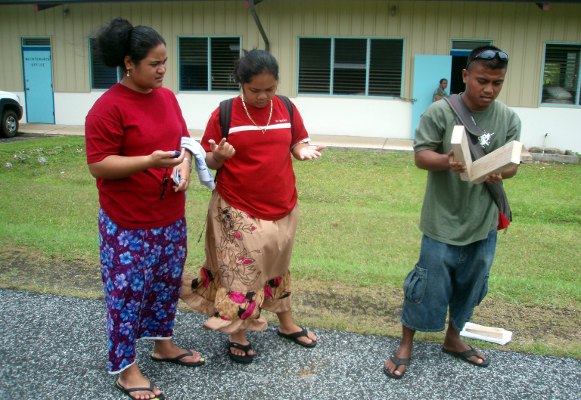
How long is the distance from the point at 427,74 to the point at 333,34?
2.56 metres

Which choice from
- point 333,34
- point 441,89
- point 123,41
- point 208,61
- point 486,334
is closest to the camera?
point 123,41

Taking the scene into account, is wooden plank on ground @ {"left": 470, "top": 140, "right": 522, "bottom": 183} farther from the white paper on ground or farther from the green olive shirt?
the white paper on ground

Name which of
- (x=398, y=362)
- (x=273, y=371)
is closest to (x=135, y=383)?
(x=273, y=371)

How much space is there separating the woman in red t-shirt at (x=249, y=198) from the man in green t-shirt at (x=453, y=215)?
2.21 ft

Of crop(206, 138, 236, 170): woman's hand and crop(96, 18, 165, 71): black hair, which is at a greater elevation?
crop(96, 18, 165, 71): black hair

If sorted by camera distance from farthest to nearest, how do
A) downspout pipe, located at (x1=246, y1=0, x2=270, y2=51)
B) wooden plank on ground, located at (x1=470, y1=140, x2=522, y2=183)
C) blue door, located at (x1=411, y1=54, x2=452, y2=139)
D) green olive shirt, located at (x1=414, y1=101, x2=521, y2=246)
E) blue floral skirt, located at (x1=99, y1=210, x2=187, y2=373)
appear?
1. blue door, located at (x1=411, y1=54, x2=452, y2=139)
2. downspout pipe, located at (x1=246, y1=0, x2=270, y2=51)
3. green olive shirt, located at (x1=414, y1=101, x2=521, y2=246)
4. blue floral skirt, located at (x1=99, y1=210, x2=187, y2=373)
5. wooden plank on ground, located at (x1=470, y1=140, x2=522, y2=183)

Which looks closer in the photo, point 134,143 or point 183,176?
point 134,143

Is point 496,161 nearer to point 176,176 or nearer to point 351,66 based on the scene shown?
point 176,176

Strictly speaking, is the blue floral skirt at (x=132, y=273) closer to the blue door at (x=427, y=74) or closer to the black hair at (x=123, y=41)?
the black hair at (x=123, y=41)

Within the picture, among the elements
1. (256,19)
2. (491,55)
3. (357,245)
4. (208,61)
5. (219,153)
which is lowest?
(357,245)

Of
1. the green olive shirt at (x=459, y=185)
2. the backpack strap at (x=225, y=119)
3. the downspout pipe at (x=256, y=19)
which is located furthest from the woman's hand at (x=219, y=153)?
the downspout pipe at (x=256, y=19)

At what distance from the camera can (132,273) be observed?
2918mm

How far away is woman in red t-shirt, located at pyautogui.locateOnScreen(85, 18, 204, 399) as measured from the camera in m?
2.78

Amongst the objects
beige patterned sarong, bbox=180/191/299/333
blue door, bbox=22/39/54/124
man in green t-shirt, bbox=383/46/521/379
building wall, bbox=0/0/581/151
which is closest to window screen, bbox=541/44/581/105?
building wall, bbox=0/0/581/151
